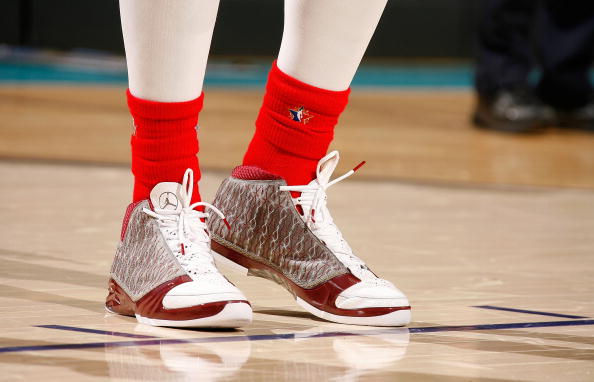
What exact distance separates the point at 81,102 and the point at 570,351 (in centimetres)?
274

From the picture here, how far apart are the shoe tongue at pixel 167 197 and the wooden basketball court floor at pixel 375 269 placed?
9cm

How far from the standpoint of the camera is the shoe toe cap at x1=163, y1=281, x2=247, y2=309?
780 millimetres

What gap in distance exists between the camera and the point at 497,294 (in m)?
0.96

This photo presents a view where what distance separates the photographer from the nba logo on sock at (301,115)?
88 centimetres

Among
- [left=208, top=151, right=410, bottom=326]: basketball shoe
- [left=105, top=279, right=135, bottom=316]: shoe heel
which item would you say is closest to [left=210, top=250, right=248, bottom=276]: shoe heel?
[left=208, top=151, right=410, bottom=326]: basketball shoe

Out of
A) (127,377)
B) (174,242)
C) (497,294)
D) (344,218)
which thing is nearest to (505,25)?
(344,218)

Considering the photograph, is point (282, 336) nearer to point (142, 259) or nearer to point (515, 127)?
point (142, 259)

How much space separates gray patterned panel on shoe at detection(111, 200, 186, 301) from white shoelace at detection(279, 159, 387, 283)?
11 cm

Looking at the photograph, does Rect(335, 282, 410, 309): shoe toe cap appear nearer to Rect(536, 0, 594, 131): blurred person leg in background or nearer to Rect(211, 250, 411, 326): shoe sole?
Rect(211, 250, 411, 326): shoe sole

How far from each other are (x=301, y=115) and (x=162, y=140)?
0.38 ft

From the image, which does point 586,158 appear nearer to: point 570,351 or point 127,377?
point 570,351

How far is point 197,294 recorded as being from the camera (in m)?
0.78

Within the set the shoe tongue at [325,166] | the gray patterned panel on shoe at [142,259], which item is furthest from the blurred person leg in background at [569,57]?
the gray patterned panel on shoe at [142,259]
